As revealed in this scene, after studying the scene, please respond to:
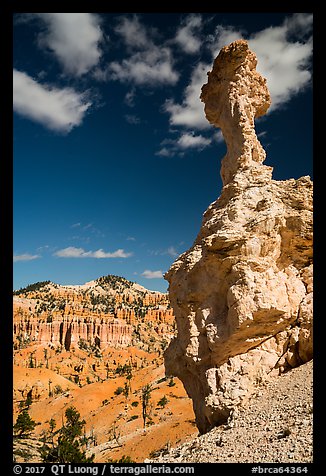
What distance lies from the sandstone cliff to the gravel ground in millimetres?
757

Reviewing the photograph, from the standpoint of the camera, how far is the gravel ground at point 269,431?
30.6ft

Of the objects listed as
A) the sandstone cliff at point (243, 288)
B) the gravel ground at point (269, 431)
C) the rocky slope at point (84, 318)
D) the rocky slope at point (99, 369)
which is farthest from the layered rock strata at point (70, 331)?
the gravel ground at point (269, 431)

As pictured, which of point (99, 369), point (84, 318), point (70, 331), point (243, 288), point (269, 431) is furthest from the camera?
point (84, 318)

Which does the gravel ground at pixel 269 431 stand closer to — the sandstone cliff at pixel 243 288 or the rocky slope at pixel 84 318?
the sandstone cliff at pixel 243 288

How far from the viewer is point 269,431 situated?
1040 cm

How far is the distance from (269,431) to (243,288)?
17.1 ft

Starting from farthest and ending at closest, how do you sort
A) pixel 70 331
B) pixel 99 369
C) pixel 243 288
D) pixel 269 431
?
pixel 70 331 → pixel 99 369 → pixel 243 288 → pixel 269 431

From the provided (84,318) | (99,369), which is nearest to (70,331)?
(84,318)

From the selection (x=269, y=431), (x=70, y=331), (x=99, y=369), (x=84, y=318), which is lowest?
(x=99, y=369)

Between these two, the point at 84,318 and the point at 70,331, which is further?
the point at 84,318

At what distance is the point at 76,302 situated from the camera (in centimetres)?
15650

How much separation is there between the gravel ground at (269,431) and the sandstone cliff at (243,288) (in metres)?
0.76

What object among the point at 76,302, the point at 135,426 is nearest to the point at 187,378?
the point at 135,426

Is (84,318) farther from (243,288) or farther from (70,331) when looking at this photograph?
(243,288)
